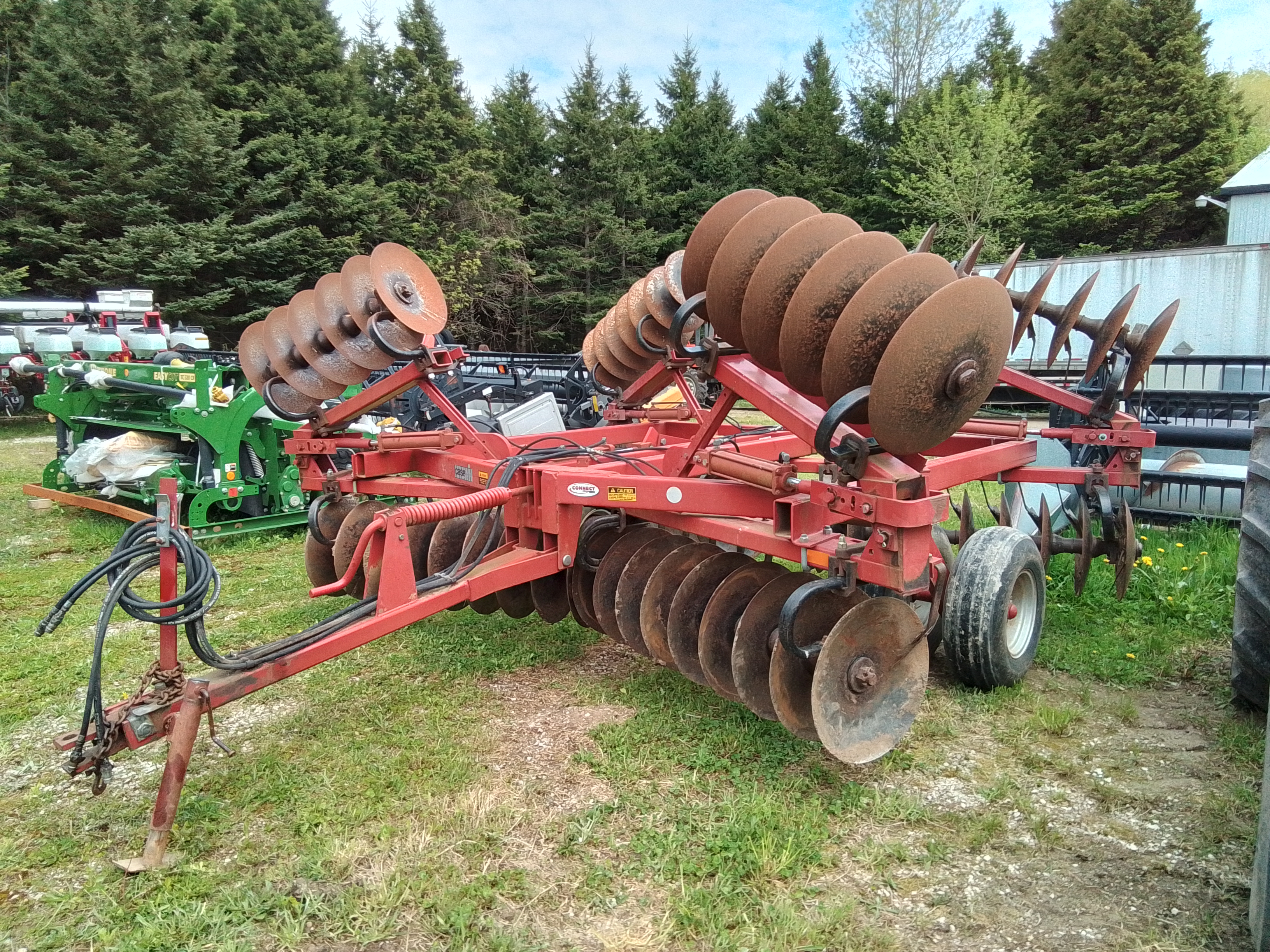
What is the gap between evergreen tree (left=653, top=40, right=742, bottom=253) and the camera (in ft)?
91.4

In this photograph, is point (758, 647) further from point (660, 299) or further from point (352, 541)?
point (660, 299)

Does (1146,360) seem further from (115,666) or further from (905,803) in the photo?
(115,666)

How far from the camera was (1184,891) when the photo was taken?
2293mm

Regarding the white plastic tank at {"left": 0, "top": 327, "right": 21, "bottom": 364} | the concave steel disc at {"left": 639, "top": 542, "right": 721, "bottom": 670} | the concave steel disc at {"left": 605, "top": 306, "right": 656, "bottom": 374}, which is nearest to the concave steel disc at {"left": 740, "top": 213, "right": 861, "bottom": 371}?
the concave steel disc at {"left": 639, "top": 542, "right": 721, "bottom": 670}

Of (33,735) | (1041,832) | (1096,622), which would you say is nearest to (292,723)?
(33,735)

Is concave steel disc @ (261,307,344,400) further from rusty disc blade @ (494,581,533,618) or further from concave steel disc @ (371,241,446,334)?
rusty disc blade @ (494,581,533,618)

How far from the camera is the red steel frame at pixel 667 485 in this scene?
8.75 ft

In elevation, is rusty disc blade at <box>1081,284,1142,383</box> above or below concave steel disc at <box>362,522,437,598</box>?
above

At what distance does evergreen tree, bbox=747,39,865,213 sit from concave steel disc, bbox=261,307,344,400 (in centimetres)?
2590

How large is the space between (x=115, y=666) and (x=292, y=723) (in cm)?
134

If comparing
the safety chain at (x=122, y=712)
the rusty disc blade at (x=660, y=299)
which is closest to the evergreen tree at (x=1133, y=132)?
the rusty disc blade at (x=660, y=299)

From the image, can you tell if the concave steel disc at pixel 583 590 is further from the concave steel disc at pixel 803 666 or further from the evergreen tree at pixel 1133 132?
the evergreen tree at pixel 1133 132

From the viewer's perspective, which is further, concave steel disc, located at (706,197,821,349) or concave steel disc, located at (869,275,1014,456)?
concave steel disc, located at (706,197,821,349)

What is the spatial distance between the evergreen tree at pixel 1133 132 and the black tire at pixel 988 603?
26.8 meters
